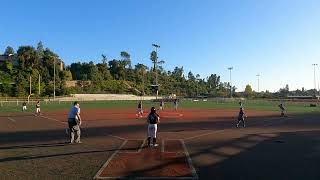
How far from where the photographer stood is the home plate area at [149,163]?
11250mm

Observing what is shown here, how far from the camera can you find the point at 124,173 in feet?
37.8

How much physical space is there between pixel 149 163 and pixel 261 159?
12.6ft

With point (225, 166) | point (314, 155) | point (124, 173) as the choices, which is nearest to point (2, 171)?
point (124, 173)

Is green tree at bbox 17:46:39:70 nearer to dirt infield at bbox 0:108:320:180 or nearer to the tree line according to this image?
the tree line

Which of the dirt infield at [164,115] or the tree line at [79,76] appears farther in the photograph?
the tree line at [79,76]

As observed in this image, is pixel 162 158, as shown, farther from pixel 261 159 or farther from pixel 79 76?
pixel 79 76

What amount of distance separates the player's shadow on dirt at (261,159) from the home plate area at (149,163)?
18.8 inches

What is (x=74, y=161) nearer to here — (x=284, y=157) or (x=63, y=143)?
(x=63, y=143)

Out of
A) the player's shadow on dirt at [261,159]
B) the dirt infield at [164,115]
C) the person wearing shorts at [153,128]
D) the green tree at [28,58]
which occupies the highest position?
the green tree at [28,58]

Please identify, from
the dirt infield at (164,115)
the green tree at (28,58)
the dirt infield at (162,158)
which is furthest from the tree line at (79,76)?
the dirt infield at (162,158)

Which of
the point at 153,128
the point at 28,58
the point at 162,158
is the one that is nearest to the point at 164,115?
the point at 153,128

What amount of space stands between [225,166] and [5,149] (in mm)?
8826

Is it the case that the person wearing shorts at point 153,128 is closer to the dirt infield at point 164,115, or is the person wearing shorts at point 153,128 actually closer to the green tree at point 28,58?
the dirt infield at point 164,115

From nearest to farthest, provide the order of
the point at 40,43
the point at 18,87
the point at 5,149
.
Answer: the point at 5,149
the point at 18,87
the point at 40,43
